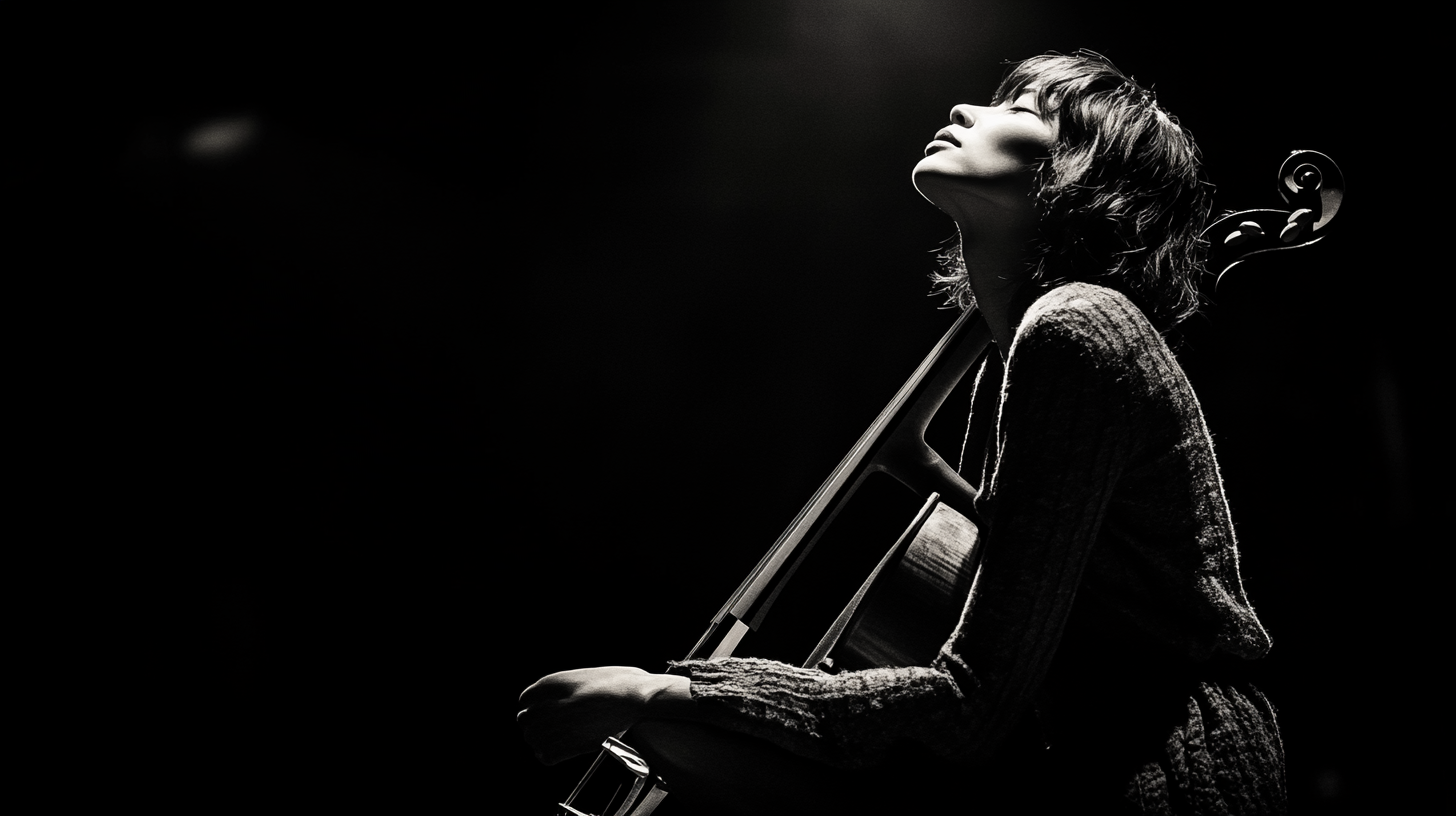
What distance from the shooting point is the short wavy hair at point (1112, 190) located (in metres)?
0.90

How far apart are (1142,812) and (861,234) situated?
1.10 metres

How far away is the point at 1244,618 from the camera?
76 cm

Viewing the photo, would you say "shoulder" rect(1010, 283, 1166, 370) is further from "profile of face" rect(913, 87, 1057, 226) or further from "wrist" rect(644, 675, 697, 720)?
"wrist" rect(644, 675, 697, 720)

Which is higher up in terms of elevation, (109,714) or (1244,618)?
(1244,618)

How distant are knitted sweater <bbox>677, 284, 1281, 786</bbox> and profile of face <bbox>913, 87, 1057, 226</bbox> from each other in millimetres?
172

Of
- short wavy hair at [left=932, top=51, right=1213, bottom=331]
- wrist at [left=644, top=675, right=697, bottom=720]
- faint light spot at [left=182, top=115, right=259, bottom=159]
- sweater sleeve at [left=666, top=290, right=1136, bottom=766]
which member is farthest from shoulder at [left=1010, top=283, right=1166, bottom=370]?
faint light spot at [left=182, top=115, right=259, bottom=159]

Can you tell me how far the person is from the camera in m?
0.68

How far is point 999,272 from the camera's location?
959mm

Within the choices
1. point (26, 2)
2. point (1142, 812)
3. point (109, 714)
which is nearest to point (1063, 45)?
point (1142, 812)

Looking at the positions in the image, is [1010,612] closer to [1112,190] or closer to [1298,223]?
[1112,190]

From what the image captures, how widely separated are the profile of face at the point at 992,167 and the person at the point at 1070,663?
19 centimetres

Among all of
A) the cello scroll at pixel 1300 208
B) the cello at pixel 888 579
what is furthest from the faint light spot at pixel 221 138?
the cello scroll at pixel 1300 208

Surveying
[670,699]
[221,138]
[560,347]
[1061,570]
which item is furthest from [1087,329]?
[221,138]

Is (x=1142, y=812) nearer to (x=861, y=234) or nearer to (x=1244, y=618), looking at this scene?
(x=1244, y=618)
